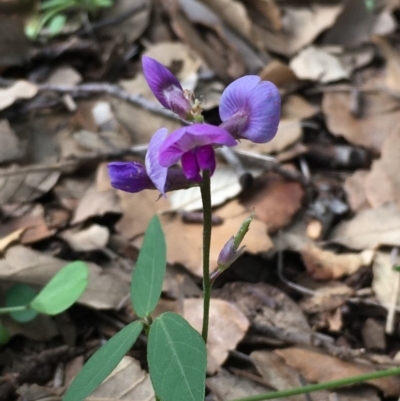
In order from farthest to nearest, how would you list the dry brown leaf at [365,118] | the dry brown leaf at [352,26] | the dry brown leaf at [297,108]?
1. the dry brown leaf at [352,26]
2. the dry brown leaf at [297,108]
3. the dry brown leaf at [365,118]

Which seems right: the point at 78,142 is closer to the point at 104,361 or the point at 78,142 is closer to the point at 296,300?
the point at 296,300

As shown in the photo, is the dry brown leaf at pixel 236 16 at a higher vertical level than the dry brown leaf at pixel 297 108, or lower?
higher

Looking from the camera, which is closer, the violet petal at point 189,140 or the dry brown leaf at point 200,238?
the violet petal at point 189,140

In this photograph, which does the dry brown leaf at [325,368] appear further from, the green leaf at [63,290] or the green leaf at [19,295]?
the green leaf at [19,295]

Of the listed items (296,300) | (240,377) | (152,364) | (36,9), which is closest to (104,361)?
(152,364)

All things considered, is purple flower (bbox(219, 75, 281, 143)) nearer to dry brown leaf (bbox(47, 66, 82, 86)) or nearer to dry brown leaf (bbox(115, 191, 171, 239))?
dry brown leaf (bbox(115, 191, 171, 239))

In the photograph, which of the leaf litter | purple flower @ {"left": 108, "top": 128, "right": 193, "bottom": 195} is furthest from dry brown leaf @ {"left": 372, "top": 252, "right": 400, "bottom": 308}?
purple flower @ {"left": 108, "top": 128, "right": 193, "bottom": 195}

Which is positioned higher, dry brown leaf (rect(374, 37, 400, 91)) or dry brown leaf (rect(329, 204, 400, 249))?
dry brown leaf (rect(374, 37, 400, 91))

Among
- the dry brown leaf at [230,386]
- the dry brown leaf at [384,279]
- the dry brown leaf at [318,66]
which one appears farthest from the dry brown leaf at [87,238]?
the dry brown leaf at [318,66]

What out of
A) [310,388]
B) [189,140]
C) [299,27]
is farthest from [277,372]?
[299,27]
